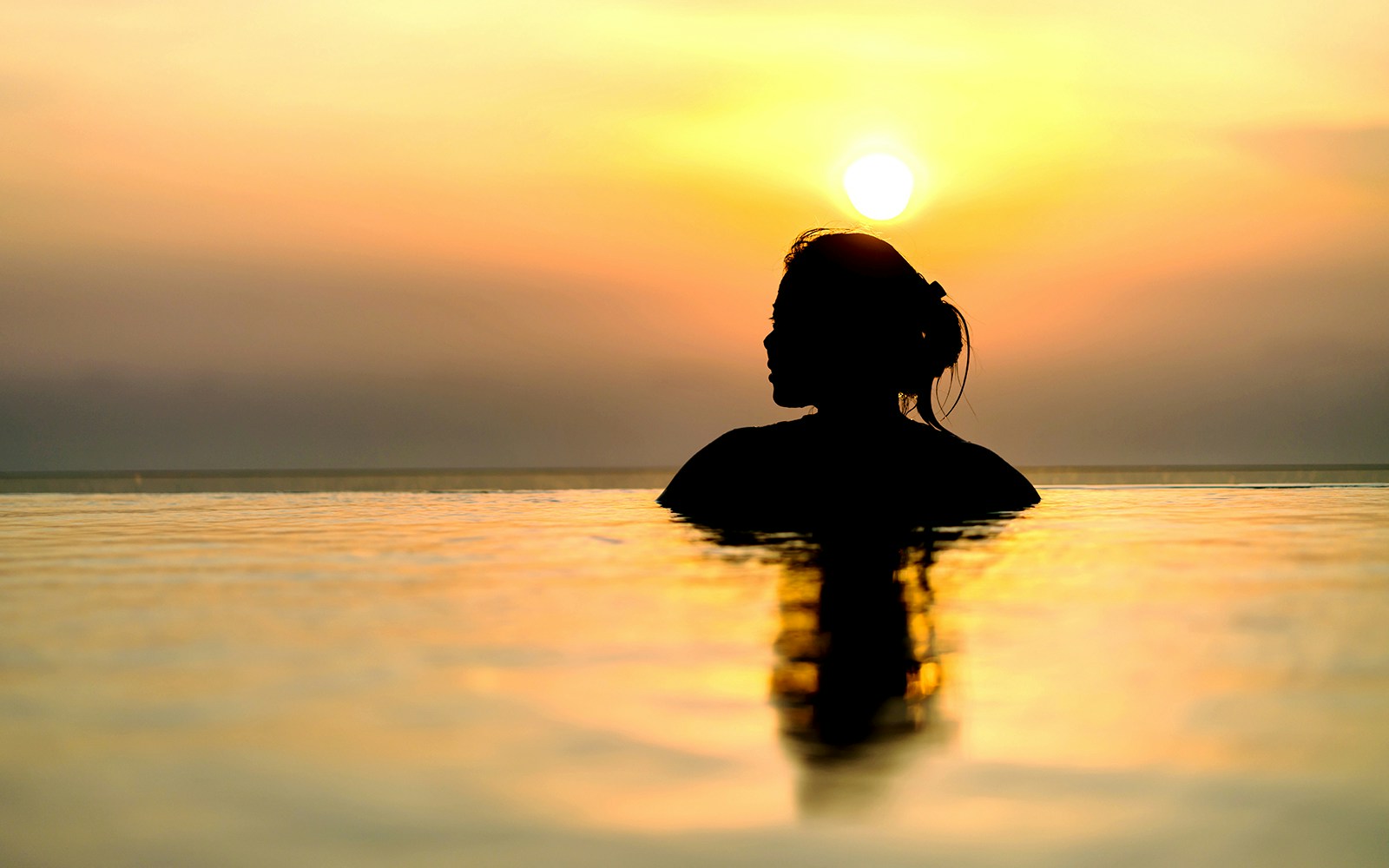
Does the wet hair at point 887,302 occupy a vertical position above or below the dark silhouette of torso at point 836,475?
above

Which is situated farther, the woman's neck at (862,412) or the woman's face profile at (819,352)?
the woman's face profile at (819,352)

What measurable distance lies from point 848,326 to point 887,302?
328 millimetres

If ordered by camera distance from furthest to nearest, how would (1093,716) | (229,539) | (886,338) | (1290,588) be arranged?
(886,338) < (229,539) < (1290,588) < (1093,716)

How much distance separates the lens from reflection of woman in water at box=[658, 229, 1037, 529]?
23.7 feet

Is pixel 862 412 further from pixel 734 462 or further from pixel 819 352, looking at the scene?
pixel 734 462

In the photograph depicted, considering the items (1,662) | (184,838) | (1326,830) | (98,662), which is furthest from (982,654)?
(1,662)

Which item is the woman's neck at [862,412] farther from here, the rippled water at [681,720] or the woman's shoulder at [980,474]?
the rippled water at [681,720]

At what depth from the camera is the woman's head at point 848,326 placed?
7348mm

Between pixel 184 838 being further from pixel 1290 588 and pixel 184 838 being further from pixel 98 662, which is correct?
pixel 1290 588

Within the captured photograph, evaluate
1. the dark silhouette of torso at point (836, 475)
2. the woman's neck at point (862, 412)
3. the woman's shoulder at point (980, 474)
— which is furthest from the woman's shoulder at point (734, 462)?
the woman's shoulder at point (980, 474)

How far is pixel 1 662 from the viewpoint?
2979 millimetres

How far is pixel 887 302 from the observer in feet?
24.6

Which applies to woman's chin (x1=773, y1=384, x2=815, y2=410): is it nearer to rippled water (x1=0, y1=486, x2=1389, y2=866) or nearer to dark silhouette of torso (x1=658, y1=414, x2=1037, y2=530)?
dark silhouette of torso (x1=658, y1=414, x2=1037, y2=530)

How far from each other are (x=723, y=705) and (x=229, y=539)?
5.39 meters
